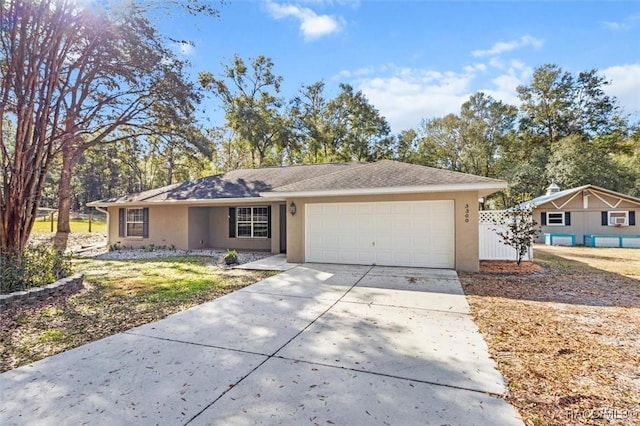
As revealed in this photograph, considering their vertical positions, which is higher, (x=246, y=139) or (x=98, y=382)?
(x=246, y=139)

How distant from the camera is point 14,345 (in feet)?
13.1

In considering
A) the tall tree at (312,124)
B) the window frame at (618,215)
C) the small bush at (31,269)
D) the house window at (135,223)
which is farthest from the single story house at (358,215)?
the window frame at (618,215)

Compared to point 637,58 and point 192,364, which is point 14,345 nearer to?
point 192,364

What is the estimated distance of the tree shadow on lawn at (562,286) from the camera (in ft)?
20.0

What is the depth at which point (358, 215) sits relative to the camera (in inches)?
384

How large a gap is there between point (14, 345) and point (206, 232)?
10.8 m

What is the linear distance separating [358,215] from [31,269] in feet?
25.5

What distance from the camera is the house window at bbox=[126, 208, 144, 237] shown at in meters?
14.7

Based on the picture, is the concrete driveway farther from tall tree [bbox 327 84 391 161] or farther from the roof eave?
tall tree [bbox 327 84 391 161]

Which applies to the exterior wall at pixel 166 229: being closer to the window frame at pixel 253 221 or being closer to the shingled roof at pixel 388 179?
the window frame at pixel 253 221

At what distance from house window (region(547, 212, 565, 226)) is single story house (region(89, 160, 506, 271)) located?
13268mm

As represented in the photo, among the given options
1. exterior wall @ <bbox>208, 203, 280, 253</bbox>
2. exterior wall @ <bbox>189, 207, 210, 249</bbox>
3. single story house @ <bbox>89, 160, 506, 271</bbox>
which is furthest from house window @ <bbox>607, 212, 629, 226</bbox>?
exterior wall @ <bbox>189, 207, 210, 249</bbox>

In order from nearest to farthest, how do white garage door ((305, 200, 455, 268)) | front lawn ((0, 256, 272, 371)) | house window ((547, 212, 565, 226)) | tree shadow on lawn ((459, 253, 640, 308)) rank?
1. front lawn ((0, 256, 272, 371))
2. tree shadow on lawn ((459, 253, 640, 308))
3. white garage door ((305, 200, 455, 268))
4. house window ((547, 212, 565, 226))

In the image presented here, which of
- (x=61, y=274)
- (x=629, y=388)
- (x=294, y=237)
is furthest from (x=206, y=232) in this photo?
(x=629, y=388)
